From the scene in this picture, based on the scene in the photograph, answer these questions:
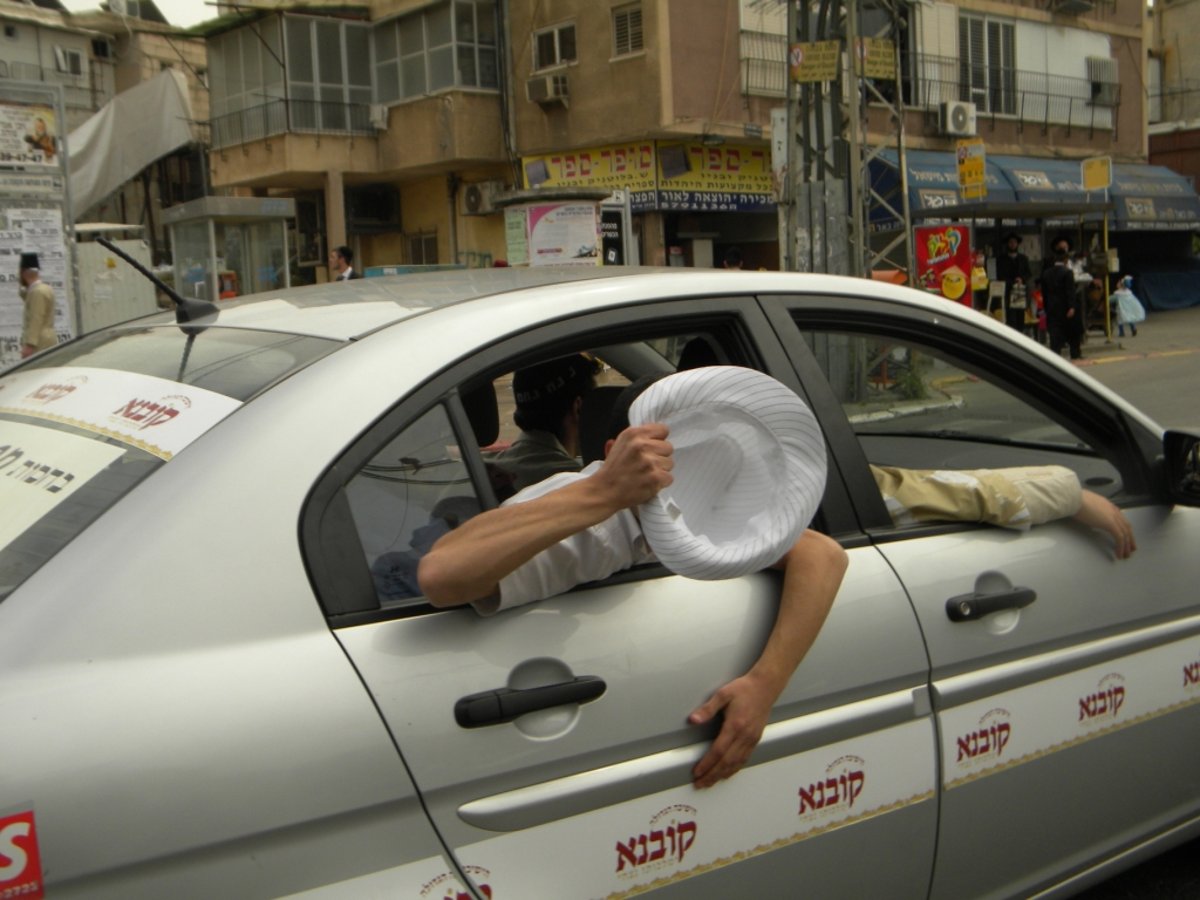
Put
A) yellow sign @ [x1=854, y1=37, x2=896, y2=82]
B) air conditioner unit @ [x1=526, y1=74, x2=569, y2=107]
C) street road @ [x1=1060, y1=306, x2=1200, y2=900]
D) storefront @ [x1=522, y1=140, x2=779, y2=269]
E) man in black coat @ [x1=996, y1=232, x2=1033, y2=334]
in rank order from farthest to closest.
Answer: air conditioner unit @ [x1=526, y1=74, x2=569, y2=107], storefront @ [x1=522, y1=140, x2=779, y2=269], man in black coat @ [x1=996, y1=232, x2=1033, y2=334], yellow sign @ [x1=854, y1=37, x2=896, y2=82], street road @ [x1=1060, y1=306, x2=1200, y2=900]

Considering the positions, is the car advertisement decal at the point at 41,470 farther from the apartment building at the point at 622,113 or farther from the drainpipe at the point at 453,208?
the drainpipe at the point at 453,208

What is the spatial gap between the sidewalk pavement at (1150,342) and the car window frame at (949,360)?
1748 centimetres

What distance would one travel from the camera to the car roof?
2115mm

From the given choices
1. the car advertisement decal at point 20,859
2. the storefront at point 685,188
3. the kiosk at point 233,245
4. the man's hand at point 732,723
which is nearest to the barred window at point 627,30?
the storefront at point 685,188

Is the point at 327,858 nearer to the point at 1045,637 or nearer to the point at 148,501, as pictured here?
the point at 148,501

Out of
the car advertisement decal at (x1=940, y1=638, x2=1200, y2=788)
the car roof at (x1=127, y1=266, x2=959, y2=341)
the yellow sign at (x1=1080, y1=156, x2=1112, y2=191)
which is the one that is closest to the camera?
the car roof at (x1=127, y1=266, x2=959, y2=341)

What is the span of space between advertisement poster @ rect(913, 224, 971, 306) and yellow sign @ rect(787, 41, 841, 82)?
550cm

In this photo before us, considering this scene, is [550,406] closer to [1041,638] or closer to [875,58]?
[1041,638]

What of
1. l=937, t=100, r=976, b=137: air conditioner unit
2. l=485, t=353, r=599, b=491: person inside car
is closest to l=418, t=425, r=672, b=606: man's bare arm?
l=485, t=353, r=599, b=491: person inside car

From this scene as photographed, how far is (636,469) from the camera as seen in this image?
176 cm

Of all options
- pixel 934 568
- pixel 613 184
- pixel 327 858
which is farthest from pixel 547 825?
pixel 613 184

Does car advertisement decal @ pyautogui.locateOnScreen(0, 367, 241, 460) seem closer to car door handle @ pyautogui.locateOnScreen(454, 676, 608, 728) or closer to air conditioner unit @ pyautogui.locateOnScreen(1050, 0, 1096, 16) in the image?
car door handle @ pyautogui.locateOnScreen(454, 676, 608, 728)

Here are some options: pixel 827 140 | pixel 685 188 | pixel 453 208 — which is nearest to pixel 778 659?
pixel 827 140

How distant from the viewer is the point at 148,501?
5.49ft
